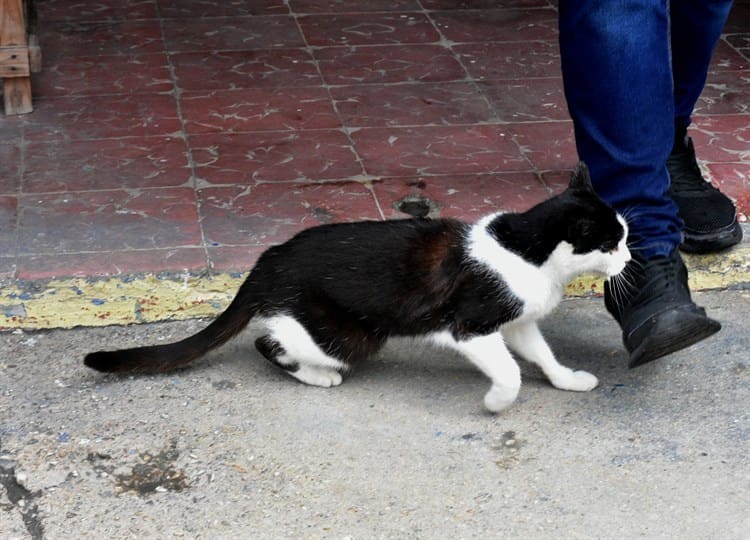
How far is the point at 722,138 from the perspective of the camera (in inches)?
175

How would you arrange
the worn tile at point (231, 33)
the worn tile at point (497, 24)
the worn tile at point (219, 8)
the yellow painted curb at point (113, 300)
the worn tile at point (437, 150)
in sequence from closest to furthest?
the yellow painted curb at point (113, 300), the worn tile at point (437, 150), the worn tile at point (231, 33), the worn tile at point (497, 24), the worn tile at point (219, 8)

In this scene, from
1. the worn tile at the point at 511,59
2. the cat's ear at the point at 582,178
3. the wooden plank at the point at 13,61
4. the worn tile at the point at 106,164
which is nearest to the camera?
the cat's ear at the point at 582,178

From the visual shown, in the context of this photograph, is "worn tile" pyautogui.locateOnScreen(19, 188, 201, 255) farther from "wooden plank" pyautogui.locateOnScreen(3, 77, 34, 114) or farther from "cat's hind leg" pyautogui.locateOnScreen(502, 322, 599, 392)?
"cat's hind leg" pyautogui.locateOnScreen(502, 322, 599, 392)

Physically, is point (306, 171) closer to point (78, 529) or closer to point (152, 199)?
point (152, 199)

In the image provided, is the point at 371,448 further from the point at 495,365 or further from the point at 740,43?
the point at 740,43

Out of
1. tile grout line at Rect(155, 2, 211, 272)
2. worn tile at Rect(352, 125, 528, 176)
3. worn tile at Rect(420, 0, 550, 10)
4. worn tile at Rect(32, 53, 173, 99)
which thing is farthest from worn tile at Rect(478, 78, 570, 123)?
worn tile at Rect(32, 53, 173, 99)

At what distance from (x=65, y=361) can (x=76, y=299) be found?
26 cm

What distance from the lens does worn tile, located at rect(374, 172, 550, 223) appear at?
3.94 metres

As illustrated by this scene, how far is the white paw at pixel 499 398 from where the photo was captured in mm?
2945

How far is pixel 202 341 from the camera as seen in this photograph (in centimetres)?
312

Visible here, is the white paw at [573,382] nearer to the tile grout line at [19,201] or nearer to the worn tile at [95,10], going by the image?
the tile grout line at [19,201]

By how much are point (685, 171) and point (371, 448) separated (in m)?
1.57

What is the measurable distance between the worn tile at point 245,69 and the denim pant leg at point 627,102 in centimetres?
190

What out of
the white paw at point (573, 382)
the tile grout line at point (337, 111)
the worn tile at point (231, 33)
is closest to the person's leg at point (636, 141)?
the white paw at point (573, 382)
